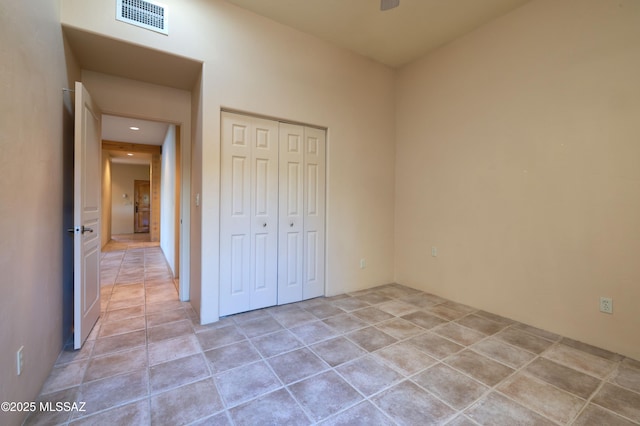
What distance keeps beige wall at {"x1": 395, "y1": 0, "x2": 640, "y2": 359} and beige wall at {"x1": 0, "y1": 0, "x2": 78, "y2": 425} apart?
12.5 ft

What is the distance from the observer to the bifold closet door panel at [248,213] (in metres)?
2.91

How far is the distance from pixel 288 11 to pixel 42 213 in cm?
280

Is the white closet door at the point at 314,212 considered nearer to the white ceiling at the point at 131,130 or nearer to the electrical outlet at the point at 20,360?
the electrical outlet at the point at 20,360

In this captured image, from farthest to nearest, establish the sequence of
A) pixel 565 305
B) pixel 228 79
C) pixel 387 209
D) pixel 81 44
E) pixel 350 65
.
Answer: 1. pixel 387 209
2. pixel 350 65
3. pixel 228 79
4. pixel 565 305
5. pixel 81 44

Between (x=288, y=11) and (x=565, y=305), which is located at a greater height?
(x=288, y=11)

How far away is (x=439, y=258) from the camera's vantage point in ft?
12.0

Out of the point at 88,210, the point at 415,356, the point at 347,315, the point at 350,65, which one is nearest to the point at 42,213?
the point at 88,210

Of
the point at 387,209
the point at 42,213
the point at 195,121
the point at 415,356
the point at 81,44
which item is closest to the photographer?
the point at 42,213

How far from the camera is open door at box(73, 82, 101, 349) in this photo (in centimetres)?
221

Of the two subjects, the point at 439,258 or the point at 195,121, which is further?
the point at 439,258

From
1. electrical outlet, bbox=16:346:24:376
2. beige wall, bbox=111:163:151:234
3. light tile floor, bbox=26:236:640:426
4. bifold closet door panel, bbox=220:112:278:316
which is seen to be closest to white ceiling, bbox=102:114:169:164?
bifold closet door panel, bbox=220:112:278:316

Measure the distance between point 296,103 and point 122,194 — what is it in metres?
10.8

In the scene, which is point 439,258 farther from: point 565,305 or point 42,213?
point 42,213

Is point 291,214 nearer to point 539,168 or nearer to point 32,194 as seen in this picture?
point 32,194
